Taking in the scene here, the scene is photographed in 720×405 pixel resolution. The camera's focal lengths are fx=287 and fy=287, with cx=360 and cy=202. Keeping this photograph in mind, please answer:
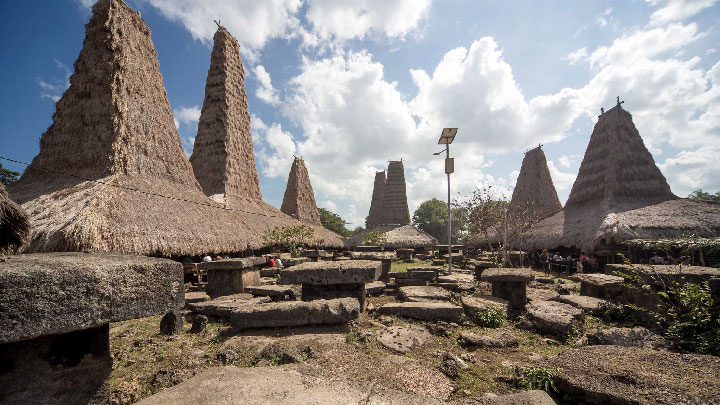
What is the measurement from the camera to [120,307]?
157 cm

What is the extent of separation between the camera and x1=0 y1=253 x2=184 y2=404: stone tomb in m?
1.26

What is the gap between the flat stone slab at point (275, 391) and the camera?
216 centimetres

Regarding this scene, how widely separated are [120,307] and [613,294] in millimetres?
8430

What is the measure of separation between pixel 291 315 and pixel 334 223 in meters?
47.3

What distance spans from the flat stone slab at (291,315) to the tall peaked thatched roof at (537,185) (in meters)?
26.3

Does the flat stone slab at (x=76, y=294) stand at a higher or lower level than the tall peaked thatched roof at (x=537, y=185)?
lower

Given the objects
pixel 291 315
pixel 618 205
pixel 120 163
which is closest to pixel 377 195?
pixel 618 205

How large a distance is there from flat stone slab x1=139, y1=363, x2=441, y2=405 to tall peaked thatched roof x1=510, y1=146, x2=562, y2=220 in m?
27.7

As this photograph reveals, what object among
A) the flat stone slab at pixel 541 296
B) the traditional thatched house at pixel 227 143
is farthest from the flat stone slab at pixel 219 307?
the traditional thatched house at pixel 227 143

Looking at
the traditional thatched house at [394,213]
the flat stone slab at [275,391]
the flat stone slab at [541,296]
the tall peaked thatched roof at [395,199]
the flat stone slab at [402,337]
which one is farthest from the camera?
the tall peaked thatched roof at [395,199]

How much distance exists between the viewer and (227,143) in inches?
675

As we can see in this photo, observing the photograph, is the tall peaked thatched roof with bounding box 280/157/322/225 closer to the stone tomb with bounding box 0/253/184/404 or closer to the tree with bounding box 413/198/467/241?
the stone tomb with bounding box 0/253/184/404

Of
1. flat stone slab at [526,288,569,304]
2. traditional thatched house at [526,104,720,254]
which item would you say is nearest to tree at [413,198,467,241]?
traditional thatched house at [526,104,720,254]

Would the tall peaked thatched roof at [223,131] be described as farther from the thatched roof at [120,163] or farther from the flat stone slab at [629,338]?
the flat stone slab at [629,338]
